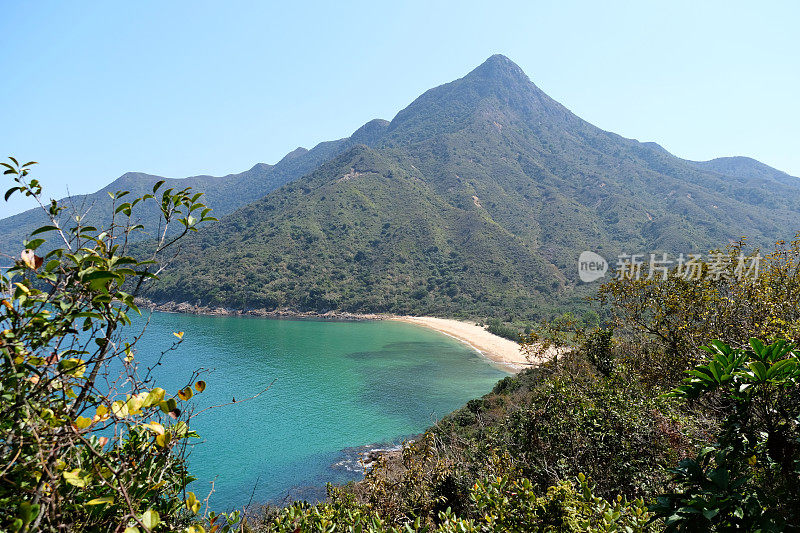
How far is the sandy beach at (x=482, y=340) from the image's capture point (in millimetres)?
43781

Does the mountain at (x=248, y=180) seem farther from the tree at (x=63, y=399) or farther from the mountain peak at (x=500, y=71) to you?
the tree at (x=63, y=399)

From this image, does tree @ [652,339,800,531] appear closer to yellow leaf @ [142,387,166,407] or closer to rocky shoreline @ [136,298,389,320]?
yellow leaf @ [142,387,166,407]

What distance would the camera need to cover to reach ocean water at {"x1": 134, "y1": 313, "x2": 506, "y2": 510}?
20.7 m

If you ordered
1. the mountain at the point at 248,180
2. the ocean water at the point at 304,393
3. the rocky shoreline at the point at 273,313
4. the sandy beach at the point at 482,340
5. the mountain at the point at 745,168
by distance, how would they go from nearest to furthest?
the ocean water at the point at 304,393
the sandy beach at the point at 482,340
the rocky shoreline at the point at 273,313
the mountain at the point at 745,168
the mountain at the point at 248,180

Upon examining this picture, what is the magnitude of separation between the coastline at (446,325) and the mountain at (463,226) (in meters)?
1.85

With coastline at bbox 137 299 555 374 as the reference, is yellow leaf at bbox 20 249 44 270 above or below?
above

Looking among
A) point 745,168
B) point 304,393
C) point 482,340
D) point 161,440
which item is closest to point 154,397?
point 161,440

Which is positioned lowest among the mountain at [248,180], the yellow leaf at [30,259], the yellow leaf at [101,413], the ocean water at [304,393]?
the ocean water at [304,393]

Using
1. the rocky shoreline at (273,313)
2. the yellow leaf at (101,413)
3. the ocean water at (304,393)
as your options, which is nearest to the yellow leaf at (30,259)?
the yellow leaf at (101,413)

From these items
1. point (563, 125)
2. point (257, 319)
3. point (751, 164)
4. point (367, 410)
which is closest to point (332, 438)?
point (367, 410)

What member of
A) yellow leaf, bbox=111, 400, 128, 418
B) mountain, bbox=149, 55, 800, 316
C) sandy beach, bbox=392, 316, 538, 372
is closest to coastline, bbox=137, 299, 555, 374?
sandy beach, bbox=392, 316, 538, 372

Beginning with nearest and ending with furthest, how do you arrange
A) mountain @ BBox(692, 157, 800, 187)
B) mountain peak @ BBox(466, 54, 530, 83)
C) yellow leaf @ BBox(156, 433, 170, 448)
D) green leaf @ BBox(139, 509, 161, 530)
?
green leaf @ BBox(139, 509, 161, 530) < yellow leaf @ BBox(156, 433, 170, 448) < mountain @ BBox(692, 157, 800, 187) < mountain peak @ BBox(466, 54, 530, 83)

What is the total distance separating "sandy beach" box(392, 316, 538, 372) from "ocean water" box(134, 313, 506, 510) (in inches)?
75.7

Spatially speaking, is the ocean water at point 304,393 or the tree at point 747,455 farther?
the ocean water at point 304,393
